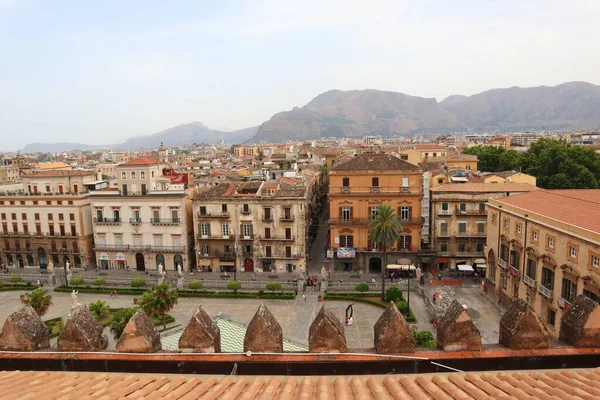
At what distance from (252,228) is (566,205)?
99.8 feet

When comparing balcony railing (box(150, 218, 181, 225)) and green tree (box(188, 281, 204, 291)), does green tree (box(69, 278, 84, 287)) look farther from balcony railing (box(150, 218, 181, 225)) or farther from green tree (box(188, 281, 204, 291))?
green tree (box(188, 281, 204, 291))

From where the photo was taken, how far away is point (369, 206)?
47625 millimetres

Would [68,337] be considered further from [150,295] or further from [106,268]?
[106,268]

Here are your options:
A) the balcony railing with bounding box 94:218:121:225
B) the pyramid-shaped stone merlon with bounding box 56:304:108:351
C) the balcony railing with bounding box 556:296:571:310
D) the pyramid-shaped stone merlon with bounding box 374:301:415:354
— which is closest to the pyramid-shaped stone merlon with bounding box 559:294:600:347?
the pyramid-shaped stone merlon with bounding box 374:301:415:354

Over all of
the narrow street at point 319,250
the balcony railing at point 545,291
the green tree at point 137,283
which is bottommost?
the narrow street at point 319,250

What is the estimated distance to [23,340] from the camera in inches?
369

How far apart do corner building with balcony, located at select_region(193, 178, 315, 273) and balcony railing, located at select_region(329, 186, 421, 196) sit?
4.08 metres

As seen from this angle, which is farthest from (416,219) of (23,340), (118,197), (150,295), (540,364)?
(23,340)

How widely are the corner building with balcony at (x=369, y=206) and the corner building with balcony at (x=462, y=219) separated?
2158 millimetres

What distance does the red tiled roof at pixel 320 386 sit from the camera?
7.04 m

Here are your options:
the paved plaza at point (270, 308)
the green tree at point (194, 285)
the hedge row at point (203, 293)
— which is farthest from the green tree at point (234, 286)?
the green tree at point (194, 285)

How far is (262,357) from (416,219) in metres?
40.2

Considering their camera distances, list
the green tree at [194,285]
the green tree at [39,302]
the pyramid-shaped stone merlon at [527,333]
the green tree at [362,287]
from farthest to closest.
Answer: the green tree at [194,285] < the green tree at [362,287] < the green tree at [39,302] < the pyramid-shaped stone merlon at [527,333]

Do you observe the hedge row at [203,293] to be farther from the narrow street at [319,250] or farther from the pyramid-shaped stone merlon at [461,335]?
the pyramid-shaped stone merlon at [461,335]
